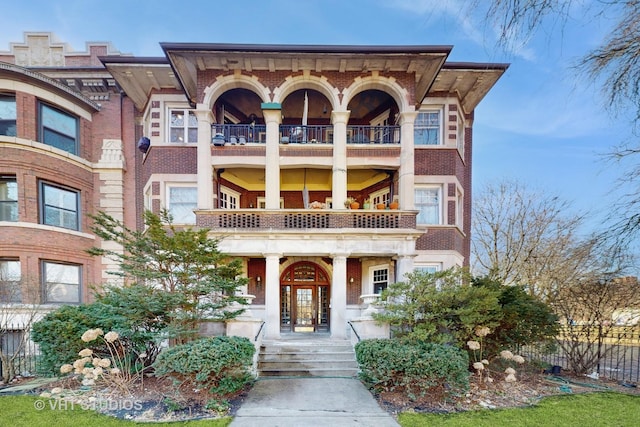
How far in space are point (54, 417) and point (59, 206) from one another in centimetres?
1024

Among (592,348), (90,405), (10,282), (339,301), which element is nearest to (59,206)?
(10,282)

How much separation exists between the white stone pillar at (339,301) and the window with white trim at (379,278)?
2482 mm

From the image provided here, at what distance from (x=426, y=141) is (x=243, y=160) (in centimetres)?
808


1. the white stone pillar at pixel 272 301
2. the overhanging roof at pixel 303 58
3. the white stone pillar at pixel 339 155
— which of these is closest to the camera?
the white stone pillar at pixel 272 301

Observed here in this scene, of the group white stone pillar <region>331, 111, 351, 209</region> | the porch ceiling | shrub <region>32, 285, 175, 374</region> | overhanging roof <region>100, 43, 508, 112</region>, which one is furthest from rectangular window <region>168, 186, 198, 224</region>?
white stone pillar <region>331, 111, 351, 209</region>

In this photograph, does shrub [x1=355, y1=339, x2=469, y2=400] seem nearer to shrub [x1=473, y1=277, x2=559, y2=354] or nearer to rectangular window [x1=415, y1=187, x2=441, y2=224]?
shrub [x1=473, y1=277, x2=559, y2=354]

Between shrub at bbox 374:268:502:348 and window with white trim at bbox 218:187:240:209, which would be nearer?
shrub at bbox 374:268:502:348

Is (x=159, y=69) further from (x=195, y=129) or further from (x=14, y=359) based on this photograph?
(x=14, y=359)

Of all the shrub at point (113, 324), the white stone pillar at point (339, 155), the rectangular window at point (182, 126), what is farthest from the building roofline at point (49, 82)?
the white stone pillar at point (339, 155)

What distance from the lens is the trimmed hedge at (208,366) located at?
5703mm

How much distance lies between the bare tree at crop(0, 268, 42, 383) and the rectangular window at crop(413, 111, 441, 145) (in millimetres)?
14596

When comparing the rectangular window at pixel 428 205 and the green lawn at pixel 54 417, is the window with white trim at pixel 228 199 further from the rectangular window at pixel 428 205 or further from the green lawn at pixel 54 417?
the rectangular window at pixel 428 205

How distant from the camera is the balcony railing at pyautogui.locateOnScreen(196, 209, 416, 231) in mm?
10742

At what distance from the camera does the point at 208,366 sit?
569cm
